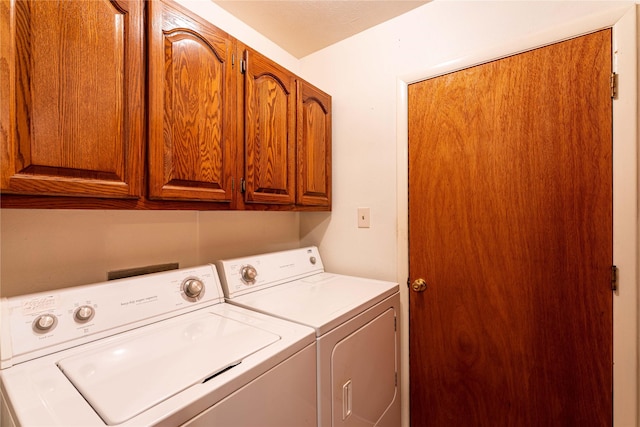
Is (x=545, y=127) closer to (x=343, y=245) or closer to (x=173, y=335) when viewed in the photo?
(x=343, y=245)

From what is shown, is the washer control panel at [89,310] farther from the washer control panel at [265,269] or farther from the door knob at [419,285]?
the door knob at [419,285]

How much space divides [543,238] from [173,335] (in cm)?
158

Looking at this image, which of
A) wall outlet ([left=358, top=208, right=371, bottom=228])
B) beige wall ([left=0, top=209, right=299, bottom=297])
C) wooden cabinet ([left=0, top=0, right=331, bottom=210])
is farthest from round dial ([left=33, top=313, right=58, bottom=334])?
wall outlet ([left=358, top=208, right=371, bottom=228])

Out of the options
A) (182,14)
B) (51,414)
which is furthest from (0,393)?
(182,14)

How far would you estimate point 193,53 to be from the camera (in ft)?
3.74

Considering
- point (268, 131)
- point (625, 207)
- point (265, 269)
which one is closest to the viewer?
point (625, 207)

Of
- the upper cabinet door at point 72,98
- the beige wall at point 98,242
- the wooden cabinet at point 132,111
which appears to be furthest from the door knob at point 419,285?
the upper cabinet door at point 72,98

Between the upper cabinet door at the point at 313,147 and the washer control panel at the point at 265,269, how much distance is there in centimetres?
35

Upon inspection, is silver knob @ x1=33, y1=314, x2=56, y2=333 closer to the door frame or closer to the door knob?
the door knob

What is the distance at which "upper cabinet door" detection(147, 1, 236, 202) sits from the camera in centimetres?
102

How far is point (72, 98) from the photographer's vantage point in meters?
0.85

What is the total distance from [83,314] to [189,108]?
809mm

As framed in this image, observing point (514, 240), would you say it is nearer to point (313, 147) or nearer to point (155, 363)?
point (313, 147)

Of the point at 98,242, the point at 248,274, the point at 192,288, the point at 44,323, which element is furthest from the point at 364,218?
the point at 44,323
